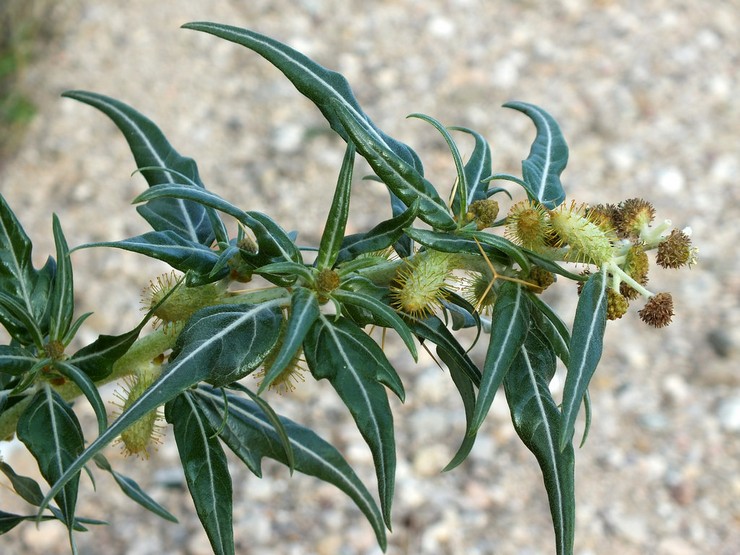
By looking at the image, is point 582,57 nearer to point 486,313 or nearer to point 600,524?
point 600,524

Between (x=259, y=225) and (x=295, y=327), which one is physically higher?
(x=259, y=225)

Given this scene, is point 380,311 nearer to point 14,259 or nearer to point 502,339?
point 502,339

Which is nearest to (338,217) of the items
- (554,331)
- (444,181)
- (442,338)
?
(442,338)

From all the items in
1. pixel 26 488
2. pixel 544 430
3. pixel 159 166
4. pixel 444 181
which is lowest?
pixel 26 488

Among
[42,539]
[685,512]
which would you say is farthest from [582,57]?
[42,539]

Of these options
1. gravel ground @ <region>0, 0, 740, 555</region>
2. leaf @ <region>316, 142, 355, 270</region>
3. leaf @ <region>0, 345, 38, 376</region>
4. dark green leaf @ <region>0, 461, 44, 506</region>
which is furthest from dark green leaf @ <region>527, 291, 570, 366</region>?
gravel ground @ <region>0, 0, 740, 555</region>

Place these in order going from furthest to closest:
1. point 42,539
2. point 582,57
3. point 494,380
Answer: point 582,57, point 42,539, point 494,380

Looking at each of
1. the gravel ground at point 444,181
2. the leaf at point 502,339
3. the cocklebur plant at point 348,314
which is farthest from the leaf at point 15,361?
the gravel ground at point 444,181

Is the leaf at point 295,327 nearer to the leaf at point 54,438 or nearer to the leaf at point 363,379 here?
the leaf at point 363,379
